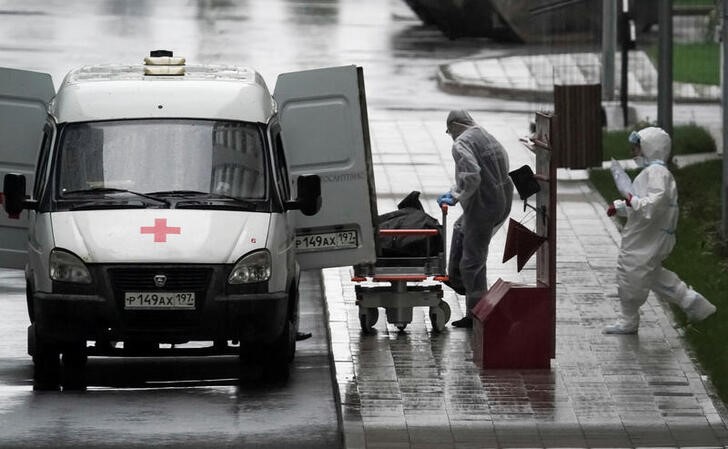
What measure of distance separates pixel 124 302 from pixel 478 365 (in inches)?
99.0

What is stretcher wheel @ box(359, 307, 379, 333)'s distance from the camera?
13812 mm

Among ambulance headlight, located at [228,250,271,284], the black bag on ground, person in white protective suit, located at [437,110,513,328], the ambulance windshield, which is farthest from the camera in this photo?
the black bag on ground

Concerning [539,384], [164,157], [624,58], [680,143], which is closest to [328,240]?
[164,157]

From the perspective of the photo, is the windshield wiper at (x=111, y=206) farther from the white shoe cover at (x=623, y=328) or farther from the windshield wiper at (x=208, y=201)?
the white shoe cover at (x=623, y=328)

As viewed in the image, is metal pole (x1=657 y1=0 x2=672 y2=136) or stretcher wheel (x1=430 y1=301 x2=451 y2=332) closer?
stretcher wheel (x1=430 y1=301 x2=451 y2=332)

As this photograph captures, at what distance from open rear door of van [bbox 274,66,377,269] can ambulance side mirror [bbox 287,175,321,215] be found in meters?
0.77

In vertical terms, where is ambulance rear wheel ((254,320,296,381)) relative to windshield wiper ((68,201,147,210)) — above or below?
below

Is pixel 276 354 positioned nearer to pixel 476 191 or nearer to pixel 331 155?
pixel 331 155

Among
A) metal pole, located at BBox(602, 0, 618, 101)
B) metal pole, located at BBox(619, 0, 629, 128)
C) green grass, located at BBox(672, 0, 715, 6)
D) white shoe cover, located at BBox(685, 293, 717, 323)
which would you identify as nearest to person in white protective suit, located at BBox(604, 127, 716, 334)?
white shoe cover, located at BBox(685, 293, 717, 323)

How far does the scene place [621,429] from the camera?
11070mm

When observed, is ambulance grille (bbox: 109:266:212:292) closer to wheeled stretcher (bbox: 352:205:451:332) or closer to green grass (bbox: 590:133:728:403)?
wheeled stretcher (bbox: 352:205:451:332)

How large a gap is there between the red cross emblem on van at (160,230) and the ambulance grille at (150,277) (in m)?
0.24

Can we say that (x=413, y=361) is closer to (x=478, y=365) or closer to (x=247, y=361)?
(x=478, y=365)

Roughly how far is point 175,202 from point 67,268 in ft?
2.89
